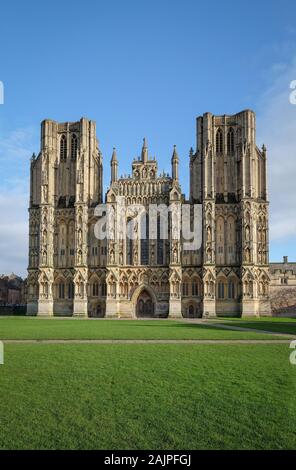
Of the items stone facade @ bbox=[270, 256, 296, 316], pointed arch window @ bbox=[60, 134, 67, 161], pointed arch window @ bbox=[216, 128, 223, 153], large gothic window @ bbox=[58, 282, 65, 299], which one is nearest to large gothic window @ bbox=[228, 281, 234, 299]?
stone facade @ bbox=[270, 256, 296, 316]

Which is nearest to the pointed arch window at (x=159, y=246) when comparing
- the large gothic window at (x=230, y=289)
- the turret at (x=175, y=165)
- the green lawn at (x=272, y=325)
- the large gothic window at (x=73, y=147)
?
the turret at (x=175, y=165)

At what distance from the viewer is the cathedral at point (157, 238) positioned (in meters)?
65.9

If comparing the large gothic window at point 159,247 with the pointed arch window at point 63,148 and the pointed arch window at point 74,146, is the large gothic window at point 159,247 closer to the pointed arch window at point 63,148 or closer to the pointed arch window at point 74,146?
the pointed arch window at point 74,146

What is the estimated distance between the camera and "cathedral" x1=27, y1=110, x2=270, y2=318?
65.9 metres

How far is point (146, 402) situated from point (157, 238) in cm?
5742

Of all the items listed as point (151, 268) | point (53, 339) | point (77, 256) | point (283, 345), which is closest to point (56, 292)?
point (77, 256)

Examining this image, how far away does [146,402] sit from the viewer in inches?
448

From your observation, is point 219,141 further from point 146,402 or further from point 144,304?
point 146,402

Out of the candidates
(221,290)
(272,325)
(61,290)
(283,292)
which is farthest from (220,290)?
(272,325)

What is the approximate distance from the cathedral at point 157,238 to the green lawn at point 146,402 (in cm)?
4788

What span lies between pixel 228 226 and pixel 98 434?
5992 centimetres

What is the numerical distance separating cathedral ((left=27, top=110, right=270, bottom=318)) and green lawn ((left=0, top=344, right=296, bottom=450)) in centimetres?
4788

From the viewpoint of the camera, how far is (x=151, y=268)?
6781 cm

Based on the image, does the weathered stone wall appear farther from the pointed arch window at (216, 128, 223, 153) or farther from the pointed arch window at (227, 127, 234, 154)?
the pointed arch window at (216, 128, 223, 153)
